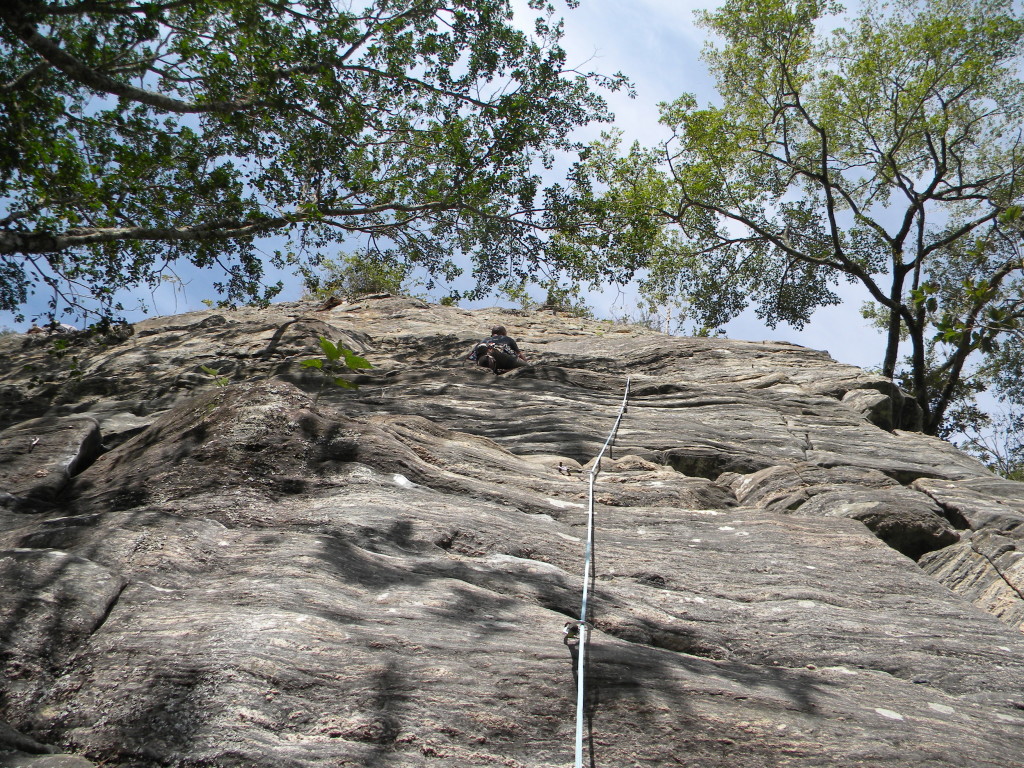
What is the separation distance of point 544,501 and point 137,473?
9.90ft

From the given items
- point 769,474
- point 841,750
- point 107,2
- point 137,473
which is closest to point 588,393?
point 769,474

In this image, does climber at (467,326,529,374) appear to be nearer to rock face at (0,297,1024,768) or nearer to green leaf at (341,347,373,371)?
rock face at (0,297,1024,768)

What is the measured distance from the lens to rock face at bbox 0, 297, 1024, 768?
3092mm

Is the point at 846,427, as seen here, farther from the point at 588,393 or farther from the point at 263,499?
the point at 263,499

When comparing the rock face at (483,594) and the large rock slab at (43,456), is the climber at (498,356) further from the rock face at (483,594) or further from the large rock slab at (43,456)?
the large rock slab at (43,456)

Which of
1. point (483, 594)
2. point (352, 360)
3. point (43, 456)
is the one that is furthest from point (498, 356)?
point (483, 594)

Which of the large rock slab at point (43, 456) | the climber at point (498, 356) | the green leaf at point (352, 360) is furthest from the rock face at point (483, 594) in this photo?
the climber at point (498, 356)

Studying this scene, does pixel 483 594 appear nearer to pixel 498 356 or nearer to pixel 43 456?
pixel 43 456

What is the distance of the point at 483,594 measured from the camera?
14.0ft

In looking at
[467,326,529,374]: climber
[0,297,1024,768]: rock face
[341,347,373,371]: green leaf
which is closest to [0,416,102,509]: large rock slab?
[0,297,1024,768]: rock face

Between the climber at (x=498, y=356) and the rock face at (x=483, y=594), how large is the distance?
3.20 m

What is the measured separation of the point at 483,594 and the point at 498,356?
7.95 m

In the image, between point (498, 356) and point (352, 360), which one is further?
point (498, 356)

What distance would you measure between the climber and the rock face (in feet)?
10.5
